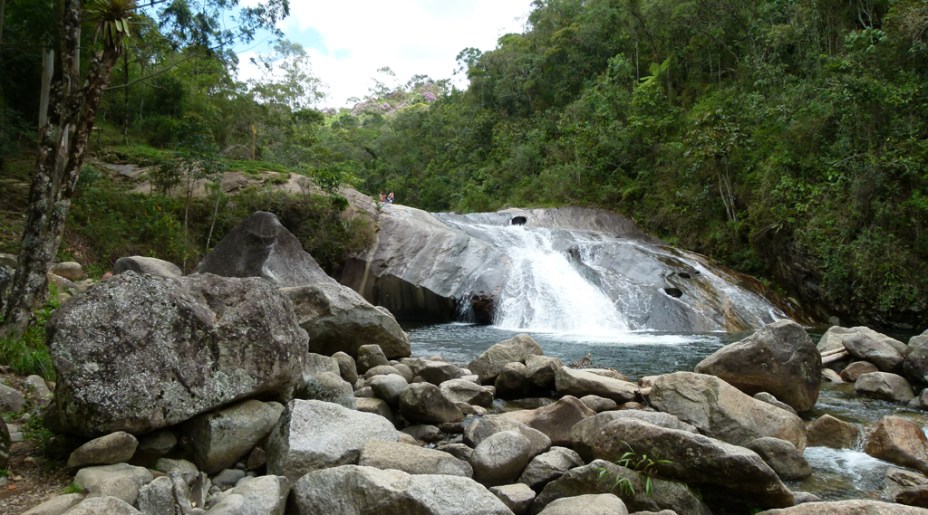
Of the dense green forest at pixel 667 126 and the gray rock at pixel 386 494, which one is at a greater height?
the dense green forest at pixel 667 126

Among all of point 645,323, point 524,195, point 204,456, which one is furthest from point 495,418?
point 524,195

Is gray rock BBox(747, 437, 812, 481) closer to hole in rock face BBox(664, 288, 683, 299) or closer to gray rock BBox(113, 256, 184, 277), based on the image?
gray rock BBox(113, 256, 184, 277)

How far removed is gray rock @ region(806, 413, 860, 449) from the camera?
22.5 ft

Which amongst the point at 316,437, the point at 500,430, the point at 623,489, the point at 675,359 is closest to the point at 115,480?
the point at 316,437

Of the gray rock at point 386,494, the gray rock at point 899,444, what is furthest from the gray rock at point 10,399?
the gray rock at point 899,444

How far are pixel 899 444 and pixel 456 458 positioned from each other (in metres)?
4.55

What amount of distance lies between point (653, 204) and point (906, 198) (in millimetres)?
11015

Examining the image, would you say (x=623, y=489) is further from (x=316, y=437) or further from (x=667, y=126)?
(x=667, y=126)

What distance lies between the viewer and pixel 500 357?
956cm

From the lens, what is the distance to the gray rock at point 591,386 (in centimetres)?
811

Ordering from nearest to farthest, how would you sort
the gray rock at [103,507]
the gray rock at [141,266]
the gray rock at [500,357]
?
the gray rock at [103,507]
the gray rock at [500,357]
the gray rock at [141,266]

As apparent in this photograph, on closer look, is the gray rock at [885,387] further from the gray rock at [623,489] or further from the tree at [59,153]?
the tree at [59,153]

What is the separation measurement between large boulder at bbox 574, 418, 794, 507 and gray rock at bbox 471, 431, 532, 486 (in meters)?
0.88

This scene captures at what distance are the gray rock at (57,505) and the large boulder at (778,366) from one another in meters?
7.47
